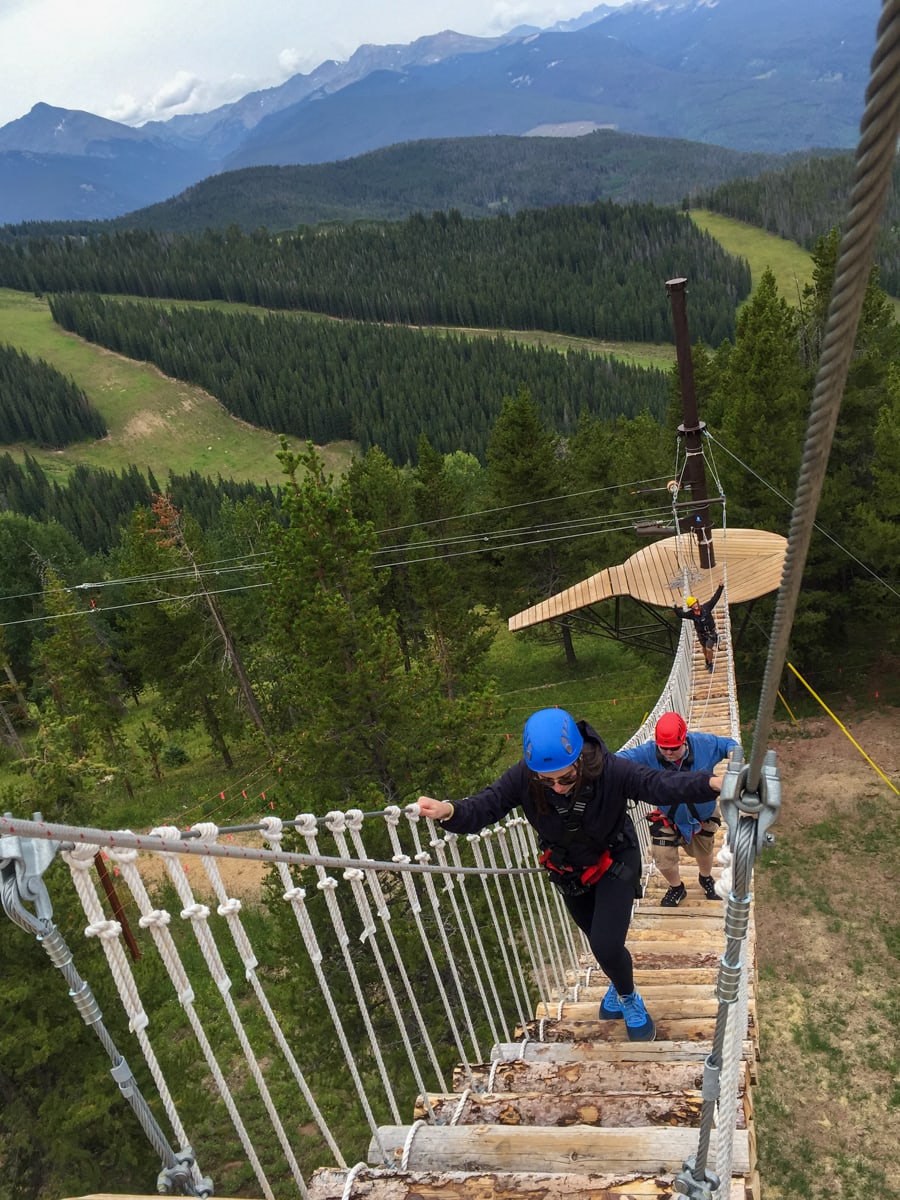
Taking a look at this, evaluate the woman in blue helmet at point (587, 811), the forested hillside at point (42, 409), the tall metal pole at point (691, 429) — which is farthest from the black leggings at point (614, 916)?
the forested hillside at point (42, 409)

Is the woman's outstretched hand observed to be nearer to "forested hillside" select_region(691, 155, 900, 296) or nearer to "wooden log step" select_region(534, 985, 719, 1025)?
"wooden log step" select_region(534, 985, 719, 1025)

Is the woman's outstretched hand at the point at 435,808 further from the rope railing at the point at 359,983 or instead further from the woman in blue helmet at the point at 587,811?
the rope railing at the point at 359,983

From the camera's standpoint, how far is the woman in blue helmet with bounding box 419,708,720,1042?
3422mm

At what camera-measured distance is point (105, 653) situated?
27.2 m

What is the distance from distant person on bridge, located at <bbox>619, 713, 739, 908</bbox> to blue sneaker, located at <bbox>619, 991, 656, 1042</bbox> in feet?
4.39

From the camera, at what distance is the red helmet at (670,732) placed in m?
5.18

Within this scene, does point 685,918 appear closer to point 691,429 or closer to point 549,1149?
point 549,1149

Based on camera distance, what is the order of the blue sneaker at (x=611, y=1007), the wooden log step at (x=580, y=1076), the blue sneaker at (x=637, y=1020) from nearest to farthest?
the wooden log step at (x=580, y=1076)
the blue sneaker at (x=637, y=1020)
the blue sneaker at (x=611, y=1007)

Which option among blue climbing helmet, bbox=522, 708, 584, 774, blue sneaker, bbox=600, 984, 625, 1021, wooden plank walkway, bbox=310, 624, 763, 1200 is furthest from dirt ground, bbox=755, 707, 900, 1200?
blue climbing helmet, bbox=522, 708, 584, 774

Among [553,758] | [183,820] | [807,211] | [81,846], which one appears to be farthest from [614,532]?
[807,211]

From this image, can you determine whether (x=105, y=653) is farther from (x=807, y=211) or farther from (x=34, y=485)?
(x=807, y=211)

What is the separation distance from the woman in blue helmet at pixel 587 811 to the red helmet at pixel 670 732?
135 cm

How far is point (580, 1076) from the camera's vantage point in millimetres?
3512

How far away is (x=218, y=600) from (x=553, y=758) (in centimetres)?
2224
